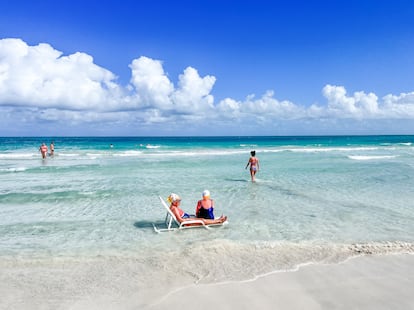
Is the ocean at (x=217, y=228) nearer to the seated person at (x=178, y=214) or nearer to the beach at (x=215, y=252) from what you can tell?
the beach at (x=215, y=252)

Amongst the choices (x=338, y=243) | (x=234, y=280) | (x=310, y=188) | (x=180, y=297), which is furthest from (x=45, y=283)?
(x=310, y=188)

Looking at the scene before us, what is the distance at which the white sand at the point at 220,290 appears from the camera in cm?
468

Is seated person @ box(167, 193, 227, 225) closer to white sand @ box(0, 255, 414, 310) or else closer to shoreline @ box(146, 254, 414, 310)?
white sand @ box(0, 255, 414, 310)

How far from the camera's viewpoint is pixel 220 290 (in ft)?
16.7

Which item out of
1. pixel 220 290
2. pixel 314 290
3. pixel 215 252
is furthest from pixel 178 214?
pixel 314 290

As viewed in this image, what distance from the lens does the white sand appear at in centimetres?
468

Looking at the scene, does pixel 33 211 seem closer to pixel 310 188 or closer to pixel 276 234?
pixel 276 234

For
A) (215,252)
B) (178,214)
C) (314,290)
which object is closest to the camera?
(314,290)

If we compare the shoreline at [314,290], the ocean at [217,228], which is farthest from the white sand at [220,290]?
the ocean at [217,228]

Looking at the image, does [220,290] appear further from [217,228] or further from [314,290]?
[217,228]

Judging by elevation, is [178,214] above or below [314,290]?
above

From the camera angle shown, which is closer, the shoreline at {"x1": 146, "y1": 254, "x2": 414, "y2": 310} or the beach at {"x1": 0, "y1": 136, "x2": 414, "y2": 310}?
the shoreline at {"x1": 146, "y1": 254, "x2": 414, "y2": 310}

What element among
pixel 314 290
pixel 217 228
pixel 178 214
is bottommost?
pixel 217 228

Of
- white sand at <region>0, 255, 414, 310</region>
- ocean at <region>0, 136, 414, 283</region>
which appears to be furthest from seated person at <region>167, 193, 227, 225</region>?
white sand at <region>0, 255, 414, 310</region>
